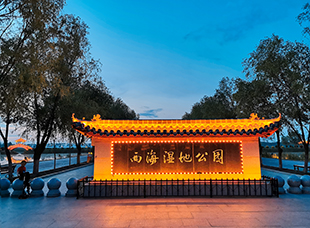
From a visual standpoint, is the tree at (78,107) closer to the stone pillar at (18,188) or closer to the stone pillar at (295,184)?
the stone pillar at (18,188)

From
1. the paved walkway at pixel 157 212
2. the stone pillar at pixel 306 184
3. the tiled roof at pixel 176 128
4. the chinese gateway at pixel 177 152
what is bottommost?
the paved walkway at pixel 157 212

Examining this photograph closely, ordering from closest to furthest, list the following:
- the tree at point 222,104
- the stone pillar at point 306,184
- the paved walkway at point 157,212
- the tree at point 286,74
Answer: the paved walkway at point 157,212, the stone pillar at point 306,184, the tree at point 286,74, the tree at point 222,104

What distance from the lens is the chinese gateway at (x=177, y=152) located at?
10.2 meters

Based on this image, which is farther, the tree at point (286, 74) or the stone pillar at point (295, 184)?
the tree at point (286, 74)

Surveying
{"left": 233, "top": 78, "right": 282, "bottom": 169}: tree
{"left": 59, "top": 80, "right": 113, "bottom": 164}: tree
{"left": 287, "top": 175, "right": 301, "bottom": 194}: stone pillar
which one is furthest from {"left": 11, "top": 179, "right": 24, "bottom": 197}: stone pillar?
{"left": 233, "top": 78, "right": 282, "bottom": 169}: tree

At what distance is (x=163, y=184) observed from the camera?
988cm

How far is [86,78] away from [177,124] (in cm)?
1691

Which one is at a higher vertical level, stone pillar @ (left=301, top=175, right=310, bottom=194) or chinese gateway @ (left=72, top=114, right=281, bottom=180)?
chinese gateway @ (left=72, top=114, right=281, bottom=180)

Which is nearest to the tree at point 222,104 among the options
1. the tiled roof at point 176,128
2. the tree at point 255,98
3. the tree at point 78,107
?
the tree at point 255,98

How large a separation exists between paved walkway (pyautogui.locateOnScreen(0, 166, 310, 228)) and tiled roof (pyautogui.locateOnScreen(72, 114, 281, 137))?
2.91m

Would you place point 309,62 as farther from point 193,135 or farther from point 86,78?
point 86,78

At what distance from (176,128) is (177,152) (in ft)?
3.91

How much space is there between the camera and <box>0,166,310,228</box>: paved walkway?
665 centimetres

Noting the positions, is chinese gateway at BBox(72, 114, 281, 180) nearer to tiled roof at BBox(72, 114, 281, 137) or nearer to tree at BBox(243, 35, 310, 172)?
tiled roof at BBox(72, 114, 281, 137)
